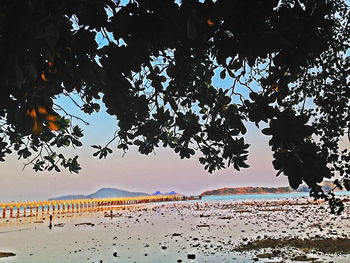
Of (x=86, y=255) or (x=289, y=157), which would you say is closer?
(x=289, y=157)

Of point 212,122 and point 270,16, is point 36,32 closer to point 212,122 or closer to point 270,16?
point 270,16

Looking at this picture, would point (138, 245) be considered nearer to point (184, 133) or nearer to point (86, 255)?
point (86, 255)

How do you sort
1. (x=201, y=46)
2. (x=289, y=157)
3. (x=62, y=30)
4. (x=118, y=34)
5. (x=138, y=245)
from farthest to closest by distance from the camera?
(x=138, y=245), (x=201, y=46), (x=118, y=34), (x=62, y=30), (x=289, y=157)

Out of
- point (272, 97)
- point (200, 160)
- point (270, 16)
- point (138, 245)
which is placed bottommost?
point (138, 245)

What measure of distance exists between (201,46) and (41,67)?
4.71ft

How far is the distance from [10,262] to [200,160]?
1018 centimetres

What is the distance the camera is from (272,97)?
339 cm

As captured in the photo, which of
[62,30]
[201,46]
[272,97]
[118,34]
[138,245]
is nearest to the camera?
[62,30]

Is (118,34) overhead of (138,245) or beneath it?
overhead

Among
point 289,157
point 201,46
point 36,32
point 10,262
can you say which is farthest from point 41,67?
point 10,262

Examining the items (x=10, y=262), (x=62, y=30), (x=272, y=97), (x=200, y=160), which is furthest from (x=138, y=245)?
(x=62, y=30)

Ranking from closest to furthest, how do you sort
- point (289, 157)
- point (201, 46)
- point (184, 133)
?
point (289, 157), point (201, 46), point (184, 133)

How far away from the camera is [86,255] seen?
11781 mm

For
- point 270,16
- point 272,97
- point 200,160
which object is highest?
point 270,16
